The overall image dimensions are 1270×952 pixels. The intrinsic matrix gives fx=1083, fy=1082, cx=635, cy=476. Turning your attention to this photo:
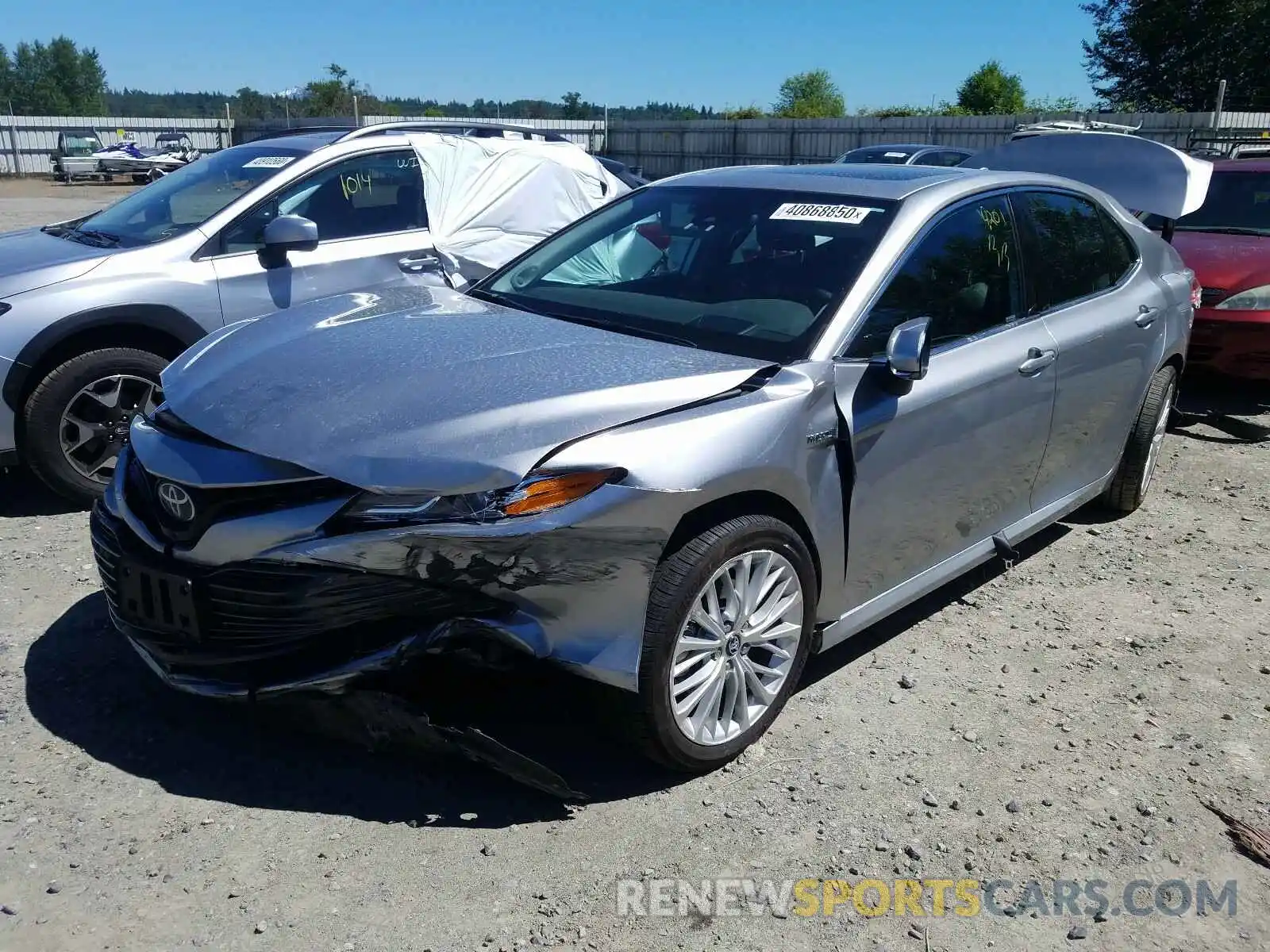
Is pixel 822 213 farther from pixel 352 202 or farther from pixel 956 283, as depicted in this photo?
pixel 352 202

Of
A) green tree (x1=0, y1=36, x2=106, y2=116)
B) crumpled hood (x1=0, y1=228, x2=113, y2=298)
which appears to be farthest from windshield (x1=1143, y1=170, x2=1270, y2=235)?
green tree (x1=0, y1=36, x2=106, y2=116)

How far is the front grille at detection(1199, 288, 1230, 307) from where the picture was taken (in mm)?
7535

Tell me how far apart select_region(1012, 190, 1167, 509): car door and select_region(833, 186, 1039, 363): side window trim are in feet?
0.17

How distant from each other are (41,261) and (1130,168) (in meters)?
6.00

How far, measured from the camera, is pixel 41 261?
5199 millimetres

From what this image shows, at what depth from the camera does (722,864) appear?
112 inches

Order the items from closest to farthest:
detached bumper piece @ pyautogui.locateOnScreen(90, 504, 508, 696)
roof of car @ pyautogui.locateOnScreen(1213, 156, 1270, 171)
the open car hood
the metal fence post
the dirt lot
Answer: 1. the dirt lot
2. detached bumper piece @ pyautogui.locateOnScreen(90, 504, 508, 696)
3. the open car hood
4. roof of car @ pyautogui.locateOnScreen(1213, 156, 1270, 171)
5. the metal fence post

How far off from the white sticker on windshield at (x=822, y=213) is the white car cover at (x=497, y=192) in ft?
7.78

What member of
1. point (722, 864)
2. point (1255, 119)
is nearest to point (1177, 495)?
point (722, 864)

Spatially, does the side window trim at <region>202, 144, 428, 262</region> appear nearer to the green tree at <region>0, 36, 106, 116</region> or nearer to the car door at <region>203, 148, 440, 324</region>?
the car door at <region>203, 148, 440, 324</region>

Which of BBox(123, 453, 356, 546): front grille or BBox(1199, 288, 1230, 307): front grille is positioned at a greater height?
BBox(1199, 288, 1230, 307): front grille

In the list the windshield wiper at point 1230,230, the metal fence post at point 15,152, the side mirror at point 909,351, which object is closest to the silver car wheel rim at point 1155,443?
the side mirror at point 909,351

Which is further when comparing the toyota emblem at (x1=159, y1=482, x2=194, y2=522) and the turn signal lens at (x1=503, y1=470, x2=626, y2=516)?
the toyota emblem at (x1=159, y1=482, x2=194, y2=522)

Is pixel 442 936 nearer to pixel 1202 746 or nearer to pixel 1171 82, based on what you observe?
pixel 1202 746
